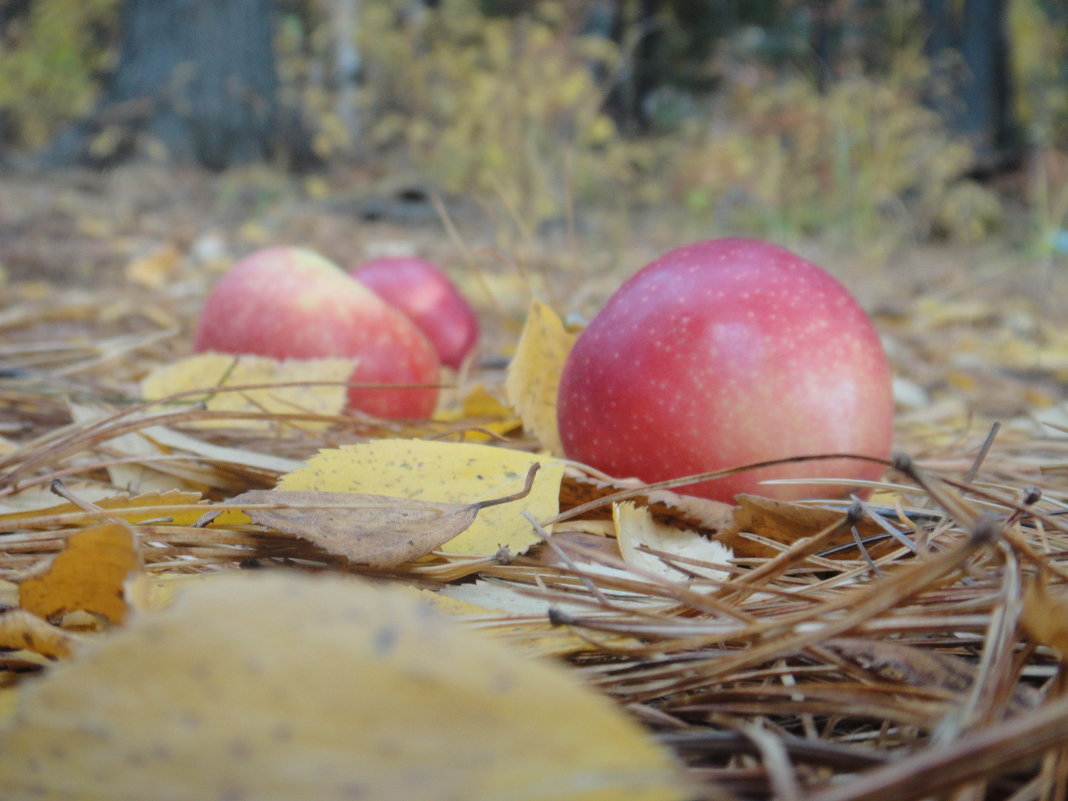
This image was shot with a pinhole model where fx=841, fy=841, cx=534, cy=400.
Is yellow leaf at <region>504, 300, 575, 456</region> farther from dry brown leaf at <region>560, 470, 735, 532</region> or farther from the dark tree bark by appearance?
the dark tree bark

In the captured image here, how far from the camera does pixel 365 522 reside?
1.90 feet

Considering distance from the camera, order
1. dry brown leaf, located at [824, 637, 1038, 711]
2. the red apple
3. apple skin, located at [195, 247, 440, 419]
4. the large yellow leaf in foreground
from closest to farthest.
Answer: the large yellow leaf in foreground < dry brown leaf, located at [824, 637, 1038, 711] < apple skin, located at [195, 247, 440, 419] < the red apple

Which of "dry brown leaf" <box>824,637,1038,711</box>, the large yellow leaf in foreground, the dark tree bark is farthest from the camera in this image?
the dark tree bark

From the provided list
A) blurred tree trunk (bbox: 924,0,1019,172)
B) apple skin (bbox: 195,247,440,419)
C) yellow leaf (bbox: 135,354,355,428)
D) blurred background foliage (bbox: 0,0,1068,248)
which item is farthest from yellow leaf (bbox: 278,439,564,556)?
blurred tree trunk (bbox: 924,0,1019,172)

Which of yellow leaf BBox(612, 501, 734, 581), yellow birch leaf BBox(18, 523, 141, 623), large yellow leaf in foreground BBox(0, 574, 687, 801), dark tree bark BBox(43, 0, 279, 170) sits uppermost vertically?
dark tree bark BBox(43, 0, 279, 170)

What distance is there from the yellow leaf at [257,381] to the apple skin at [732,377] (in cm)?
31

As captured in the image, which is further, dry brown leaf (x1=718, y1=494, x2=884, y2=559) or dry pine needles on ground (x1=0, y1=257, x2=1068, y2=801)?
dry brown leaf (x1=718, y1=494, x2=884, y2=559)

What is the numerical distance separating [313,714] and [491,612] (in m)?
0.25

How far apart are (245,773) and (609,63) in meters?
5.72

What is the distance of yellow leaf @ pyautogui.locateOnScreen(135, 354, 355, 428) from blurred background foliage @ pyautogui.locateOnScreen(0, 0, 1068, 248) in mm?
2384

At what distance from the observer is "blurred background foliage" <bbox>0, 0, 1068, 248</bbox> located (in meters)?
4.21

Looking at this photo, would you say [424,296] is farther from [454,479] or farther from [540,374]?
[454,479]

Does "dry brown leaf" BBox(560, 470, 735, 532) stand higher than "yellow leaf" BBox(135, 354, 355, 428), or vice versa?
"yellow leaf" BBox(135, 354, 355, 428)

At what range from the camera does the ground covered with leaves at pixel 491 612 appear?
294mm
